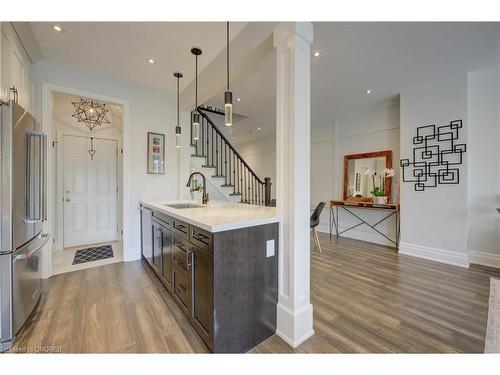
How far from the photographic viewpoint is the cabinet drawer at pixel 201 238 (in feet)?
4.75

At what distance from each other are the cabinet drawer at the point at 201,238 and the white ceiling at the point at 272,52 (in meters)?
1.70

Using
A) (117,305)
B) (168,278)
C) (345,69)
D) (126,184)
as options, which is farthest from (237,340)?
(345,69)

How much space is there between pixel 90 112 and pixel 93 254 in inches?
102

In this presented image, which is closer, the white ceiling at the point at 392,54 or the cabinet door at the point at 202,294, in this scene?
the cabinet door at the point at 202,294

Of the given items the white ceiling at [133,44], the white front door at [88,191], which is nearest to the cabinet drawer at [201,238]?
the white ceiling at [133,44]

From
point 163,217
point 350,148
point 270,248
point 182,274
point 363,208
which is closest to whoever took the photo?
point 270,248

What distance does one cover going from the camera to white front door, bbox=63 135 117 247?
4012mm

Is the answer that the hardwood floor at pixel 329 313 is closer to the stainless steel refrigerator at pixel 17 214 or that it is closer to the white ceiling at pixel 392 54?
the stainless steel refrigerator at pixel 17 214

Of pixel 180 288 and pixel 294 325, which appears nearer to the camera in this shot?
pixel 294 325

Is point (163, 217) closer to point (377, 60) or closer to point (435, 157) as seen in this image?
point (377, 60)

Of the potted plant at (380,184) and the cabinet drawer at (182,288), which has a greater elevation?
the potted plant at (380,184)

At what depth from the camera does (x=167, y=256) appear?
2254mm

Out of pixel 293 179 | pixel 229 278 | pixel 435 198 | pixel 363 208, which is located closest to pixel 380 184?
pixel 363 208
